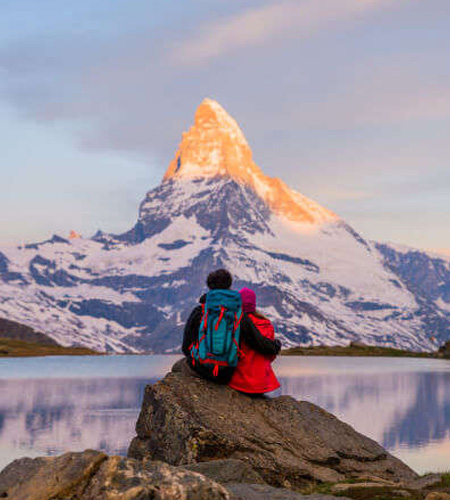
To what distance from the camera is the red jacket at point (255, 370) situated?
74.3ft

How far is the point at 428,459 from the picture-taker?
38156 mm

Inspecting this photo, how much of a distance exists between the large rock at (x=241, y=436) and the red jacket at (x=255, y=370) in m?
0.43

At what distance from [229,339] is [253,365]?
171 cm

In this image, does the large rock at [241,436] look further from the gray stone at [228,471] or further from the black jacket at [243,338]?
the gray stone at [228,471]

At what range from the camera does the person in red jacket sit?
22.6m

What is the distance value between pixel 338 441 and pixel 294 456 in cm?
303

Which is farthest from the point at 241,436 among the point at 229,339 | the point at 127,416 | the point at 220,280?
the point at 127,416

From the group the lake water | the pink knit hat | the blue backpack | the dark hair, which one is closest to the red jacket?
the pink knit hat

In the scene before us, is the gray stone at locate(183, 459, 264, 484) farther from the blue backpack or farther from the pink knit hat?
the pink knit hat

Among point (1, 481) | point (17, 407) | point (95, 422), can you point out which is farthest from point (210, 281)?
point (17, 407)

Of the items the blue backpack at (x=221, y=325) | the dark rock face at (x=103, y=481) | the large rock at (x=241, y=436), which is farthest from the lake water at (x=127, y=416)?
the dark rock face at (x=103, y=481)

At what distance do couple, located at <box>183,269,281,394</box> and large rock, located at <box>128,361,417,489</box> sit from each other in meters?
0.65

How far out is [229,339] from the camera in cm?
2167

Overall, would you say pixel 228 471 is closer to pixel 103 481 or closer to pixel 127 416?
pixel 103 481
